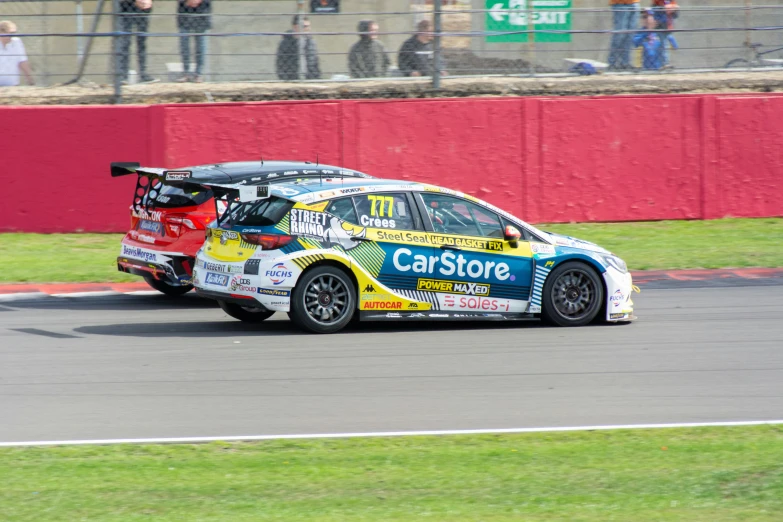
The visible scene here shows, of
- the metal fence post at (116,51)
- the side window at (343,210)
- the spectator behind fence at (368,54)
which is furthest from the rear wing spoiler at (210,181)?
the spectator behind fence at (368,54)

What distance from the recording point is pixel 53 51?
59.6 feet

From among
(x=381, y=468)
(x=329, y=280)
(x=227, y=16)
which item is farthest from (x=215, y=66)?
(x=381, y=468)

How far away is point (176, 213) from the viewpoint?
12172 millimetres

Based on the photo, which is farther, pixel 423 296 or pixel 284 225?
pixel 423 296

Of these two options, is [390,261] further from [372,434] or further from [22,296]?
[22,296]

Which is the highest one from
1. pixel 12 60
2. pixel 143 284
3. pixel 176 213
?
pixel 12 60

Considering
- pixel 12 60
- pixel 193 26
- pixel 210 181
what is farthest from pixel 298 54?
pixel 210 181

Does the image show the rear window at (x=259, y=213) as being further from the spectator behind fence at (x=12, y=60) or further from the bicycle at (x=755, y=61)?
the bicycle at (x=755, y=61)

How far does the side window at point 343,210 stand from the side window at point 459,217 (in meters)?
0.76

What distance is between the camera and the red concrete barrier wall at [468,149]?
1758 centimetres

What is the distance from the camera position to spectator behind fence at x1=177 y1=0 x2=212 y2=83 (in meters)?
18.2

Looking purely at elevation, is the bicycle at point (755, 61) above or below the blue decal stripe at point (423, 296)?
above

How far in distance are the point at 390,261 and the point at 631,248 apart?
7.14m

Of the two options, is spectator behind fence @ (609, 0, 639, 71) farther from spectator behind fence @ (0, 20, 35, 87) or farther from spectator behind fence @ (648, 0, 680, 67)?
spectator behind fence @ (0, 20, 35, 87)
